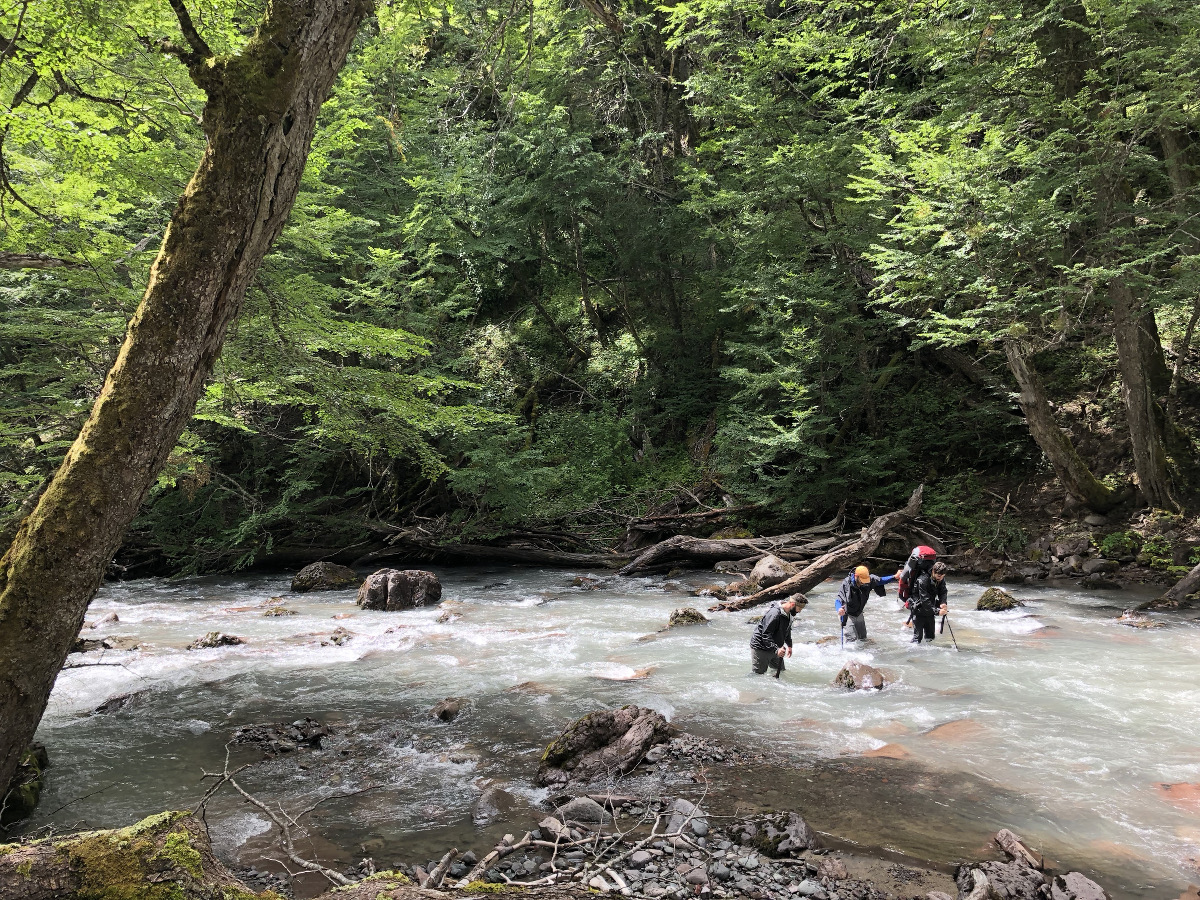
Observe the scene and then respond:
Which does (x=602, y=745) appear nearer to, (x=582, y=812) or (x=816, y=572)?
(x=582, y=812)

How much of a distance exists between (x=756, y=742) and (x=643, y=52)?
892 inches

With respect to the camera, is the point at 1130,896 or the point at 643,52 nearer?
the point at 1130,896

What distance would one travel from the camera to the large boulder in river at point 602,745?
5527 mm

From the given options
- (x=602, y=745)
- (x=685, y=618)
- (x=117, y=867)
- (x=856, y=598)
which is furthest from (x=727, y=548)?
(x=117, y=867)

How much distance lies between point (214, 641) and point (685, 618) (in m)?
6.92

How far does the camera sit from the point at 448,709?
278 inches

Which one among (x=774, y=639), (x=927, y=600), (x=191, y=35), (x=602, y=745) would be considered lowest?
(x=602, y=745)

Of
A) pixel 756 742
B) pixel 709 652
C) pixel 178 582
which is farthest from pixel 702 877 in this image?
pixel 178 582

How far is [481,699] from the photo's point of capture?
7.64 m

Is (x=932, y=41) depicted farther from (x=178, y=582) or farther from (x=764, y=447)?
(x=178, y=582)

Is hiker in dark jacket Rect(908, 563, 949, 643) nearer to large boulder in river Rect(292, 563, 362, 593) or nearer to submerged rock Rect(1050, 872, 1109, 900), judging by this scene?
submerged rock Rect(1050, 872, 1109, 900)

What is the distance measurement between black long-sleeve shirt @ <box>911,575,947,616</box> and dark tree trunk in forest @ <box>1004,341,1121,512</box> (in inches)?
233

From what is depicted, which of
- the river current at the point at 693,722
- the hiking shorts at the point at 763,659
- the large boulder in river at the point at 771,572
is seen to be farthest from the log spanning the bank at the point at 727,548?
the hiking shorts at the point at 763,659

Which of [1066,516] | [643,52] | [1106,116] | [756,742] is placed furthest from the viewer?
[643,52]
